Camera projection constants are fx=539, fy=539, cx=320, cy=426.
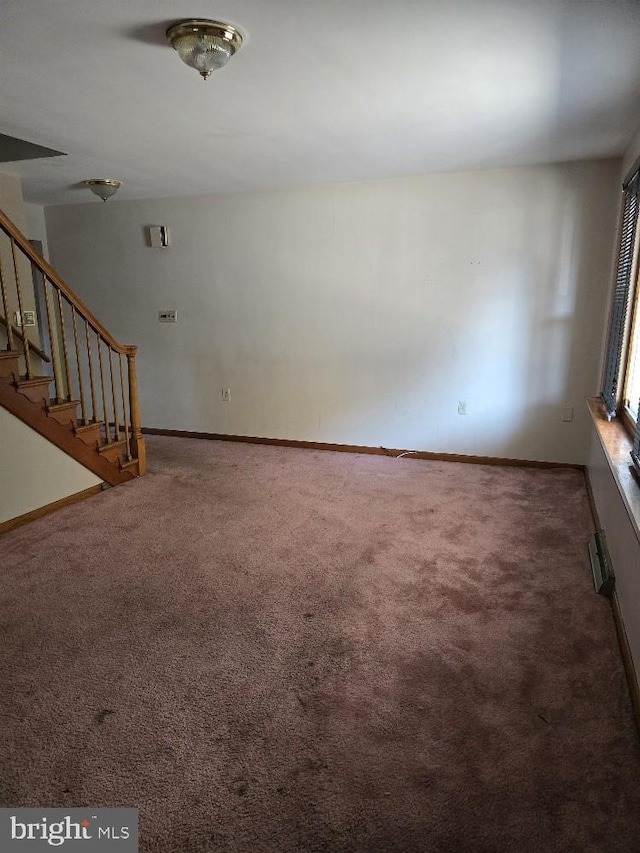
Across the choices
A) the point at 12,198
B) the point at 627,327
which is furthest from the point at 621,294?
the point at 12,198

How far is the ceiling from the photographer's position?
1.87 metres

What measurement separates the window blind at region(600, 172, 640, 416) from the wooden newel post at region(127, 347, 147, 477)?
10.8 ft

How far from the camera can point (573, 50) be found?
2.10 metres

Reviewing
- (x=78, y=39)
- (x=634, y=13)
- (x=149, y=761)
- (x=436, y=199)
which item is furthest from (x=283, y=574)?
(x=436, y=199)

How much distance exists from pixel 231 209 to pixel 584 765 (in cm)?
478

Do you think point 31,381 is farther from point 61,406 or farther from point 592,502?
point 592,502

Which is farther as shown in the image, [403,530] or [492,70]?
[403,530]

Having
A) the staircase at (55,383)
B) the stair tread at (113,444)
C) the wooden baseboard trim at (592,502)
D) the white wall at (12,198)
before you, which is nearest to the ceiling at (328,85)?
the white wall at (12,198)

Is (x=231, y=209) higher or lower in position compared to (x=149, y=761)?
higher

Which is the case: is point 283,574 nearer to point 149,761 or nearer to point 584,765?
point 149,761

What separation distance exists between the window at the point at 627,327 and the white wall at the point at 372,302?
1.63 ft

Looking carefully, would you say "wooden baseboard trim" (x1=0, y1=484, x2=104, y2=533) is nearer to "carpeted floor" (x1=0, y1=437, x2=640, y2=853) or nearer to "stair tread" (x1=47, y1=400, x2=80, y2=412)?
"carpeted floor" (x1=0, y1=437, x2=640, y2=853)

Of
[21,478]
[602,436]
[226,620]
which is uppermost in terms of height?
[602,436]

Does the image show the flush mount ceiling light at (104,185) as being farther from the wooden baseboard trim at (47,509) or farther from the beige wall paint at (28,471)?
the wooden baseboard trim at (47,509)
